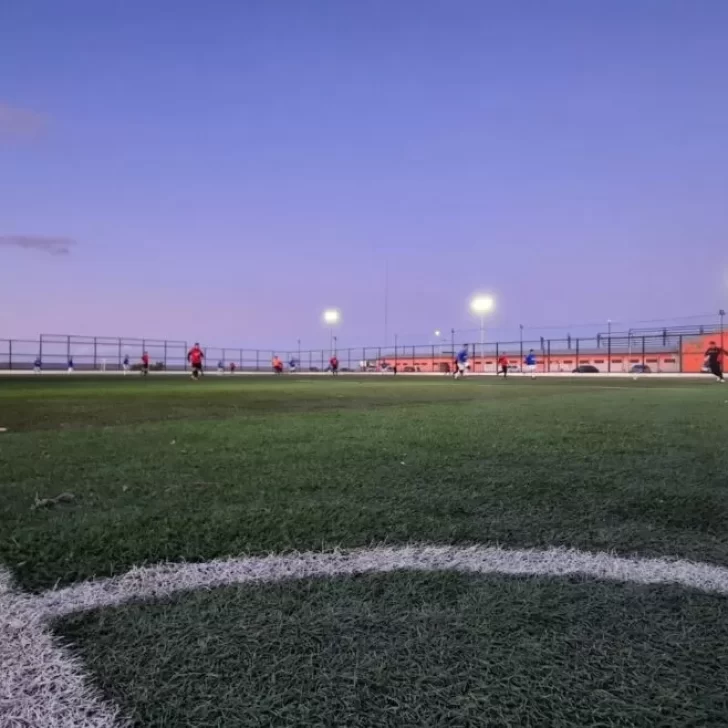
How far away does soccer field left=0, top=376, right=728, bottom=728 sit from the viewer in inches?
48.3

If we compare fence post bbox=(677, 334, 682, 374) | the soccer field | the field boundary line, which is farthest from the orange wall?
the field boundary line

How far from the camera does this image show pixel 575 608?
5.59 feet

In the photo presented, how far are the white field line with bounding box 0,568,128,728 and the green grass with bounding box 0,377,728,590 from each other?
1.24 feet

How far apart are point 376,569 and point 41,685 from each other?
1077 millimetres

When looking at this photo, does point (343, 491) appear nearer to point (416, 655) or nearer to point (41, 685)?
point (416, 655)

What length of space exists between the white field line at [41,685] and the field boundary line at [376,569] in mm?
149

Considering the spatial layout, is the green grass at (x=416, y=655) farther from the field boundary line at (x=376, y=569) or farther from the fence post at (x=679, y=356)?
the fence post at (x=679, y=356)

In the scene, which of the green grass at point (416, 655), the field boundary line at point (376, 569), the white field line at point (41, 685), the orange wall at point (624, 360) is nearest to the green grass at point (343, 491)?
the field boundary line at point (376, 569)

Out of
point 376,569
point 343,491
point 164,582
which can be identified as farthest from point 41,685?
point 343,491

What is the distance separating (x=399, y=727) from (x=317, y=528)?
142 centimetres

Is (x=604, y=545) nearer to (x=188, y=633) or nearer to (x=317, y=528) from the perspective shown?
(x=317, y=528)

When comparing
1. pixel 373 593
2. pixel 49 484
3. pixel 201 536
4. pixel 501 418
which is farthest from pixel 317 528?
pixel 501 418

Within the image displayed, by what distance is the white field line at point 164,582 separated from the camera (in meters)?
1.24

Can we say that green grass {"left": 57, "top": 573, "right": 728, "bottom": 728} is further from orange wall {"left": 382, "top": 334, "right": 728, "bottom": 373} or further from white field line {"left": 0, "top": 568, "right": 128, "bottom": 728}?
orange wall {"left": 382, "top": 334, "right": 728, "bottom": 373}
